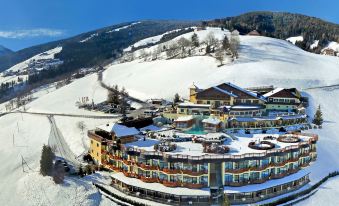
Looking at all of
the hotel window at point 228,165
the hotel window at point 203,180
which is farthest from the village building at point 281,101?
the hotel window at point 203,180

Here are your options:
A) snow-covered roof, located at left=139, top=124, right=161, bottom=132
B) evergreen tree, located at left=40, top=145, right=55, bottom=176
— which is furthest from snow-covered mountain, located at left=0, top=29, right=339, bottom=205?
snow-covered roof, located at left=139, top=124, right=161, bottom=132

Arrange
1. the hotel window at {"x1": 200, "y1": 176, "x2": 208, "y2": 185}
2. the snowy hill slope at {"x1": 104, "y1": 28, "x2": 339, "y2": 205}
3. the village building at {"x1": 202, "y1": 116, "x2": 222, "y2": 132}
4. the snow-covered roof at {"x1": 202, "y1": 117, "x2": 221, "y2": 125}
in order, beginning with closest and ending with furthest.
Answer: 1. the hotel window at {"x1": 200, "y1": 176, "x2": 208, "y2": 185}
2. the village building at {"x1": 202, "y1": 116, "x2": 222, "y2": 132}
3. the snow-covered roof at {"x1": 202, "y1": 117, "x2": 221, "y2": 125}
4. the snowy hill slope at {"x1": 104, "y1": 28, "x2": 339, "y2": 205}

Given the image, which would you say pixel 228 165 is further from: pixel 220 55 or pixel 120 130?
pixel 220 55

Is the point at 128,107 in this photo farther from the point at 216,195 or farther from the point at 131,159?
the point at 216,195

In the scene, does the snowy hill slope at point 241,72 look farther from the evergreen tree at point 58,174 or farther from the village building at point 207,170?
the evergreen tree at point 58,174

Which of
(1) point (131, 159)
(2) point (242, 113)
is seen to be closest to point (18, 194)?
(1) point (131, 159)

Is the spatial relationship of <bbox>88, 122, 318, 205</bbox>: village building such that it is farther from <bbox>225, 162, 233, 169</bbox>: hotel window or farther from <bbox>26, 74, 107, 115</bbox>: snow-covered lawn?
<bbox>26, 74, 107, 115</bbox>: snow-covered lawn
